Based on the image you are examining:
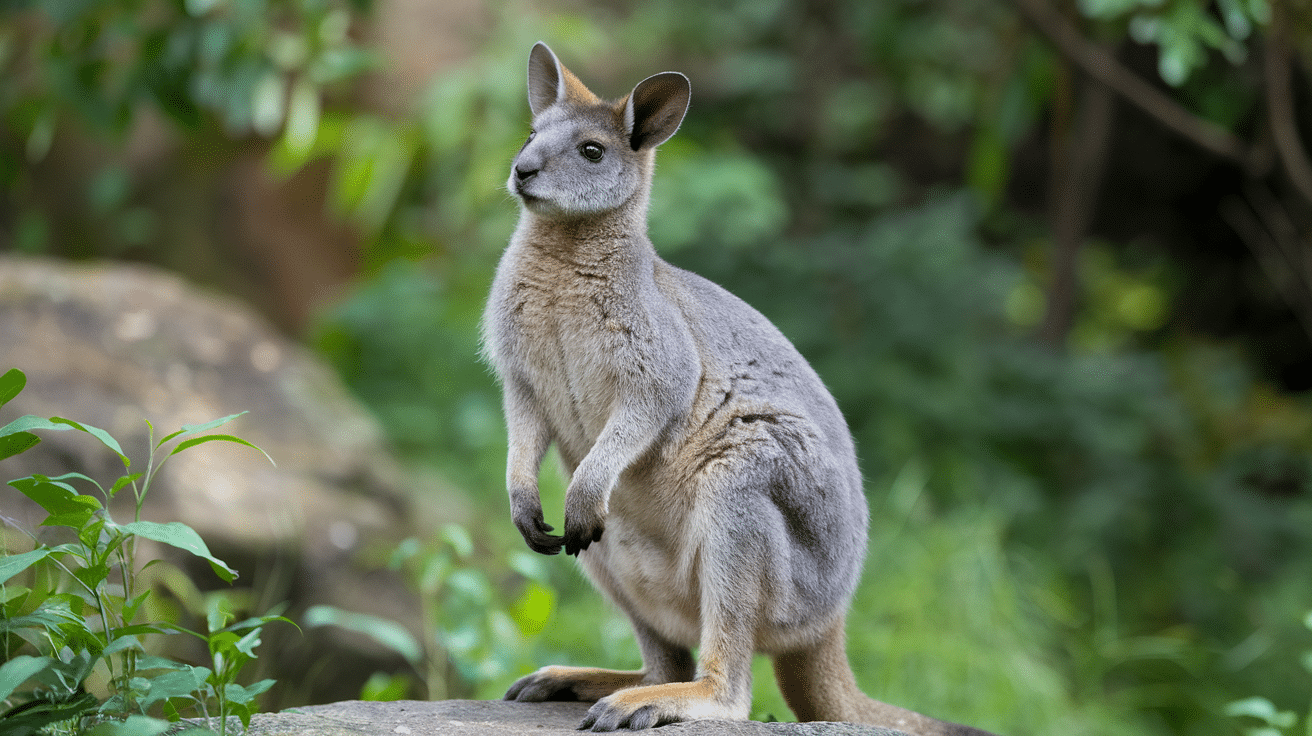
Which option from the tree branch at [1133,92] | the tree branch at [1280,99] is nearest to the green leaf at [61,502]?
the tree branch at [1133,92]

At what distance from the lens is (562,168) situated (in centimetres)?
322

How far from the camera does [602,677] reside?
3.39 meters

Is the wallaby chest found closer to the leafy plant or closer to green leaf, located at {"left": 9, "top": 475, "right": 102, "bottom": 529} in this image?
the leafy plant

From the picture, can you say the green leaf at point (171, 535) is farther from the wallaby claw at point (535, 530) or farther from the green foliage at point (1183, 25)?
the green foliage at point (1183, 25)

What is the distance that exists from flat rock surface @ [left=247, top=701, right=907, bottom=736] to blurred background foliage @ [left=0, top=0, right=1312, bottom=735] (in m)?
0.68

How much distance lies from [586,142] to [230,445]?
11.3 feet

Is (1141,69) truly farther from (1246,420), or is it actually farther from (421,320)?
(421,320)

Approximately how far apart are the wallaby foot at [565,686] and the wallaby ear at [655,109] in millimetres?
1734

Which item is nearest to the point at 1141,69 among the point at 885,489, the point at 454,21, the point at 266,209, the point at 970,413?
the point at 970,413

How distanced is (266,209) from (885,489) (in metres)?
7.03

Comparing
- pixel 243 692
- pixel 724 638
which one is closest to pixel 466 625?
pixel 724 638

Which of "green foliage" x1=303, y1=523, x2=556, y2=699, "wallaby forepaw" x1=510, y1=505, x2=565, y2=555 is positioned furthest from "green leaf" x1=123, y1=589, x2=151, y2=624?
"green foliage" x1=303, y1=523, x2=556, y2=699

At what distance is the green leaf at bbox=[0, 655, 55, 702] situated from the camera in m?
1.95

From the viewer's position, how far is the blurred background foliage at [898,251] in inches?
212
